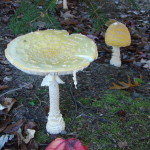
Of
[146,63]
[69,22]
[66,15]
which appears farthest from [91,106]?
[66,15]

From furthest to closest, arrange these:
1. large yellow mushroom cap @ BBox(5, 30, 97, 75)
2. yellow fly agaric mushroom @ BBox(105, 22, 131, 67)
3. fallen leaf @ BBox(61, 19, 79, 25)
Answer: fallen leaf @ BBox(61, 19, 79, 25) → yellow fly agaric mushroom @ BBox(105, 22, 131, 67) → large yellow mushroom cap @ BBox(5, 30, 97, 75)

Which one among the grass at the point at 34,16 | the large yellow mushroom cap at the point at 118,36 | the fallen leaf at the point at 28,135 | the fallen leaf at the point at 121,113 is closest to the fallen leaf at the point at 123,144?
the fallen leaf at the point at 121,113

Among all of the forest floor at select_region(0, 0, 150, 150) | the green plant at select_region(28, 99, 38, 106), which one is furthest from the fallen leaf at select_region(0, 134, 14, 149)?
the green plant at select_region(28, 99, 38, 106)

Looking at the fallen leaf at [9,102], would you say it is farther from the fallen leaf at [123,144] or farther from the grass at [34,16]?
the fallen leaf at [123,144]

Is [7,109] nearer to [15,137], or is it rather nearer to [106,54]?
[15,137]

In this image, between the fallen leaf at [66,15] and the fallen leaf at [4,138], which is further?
the fallen leaf at [66,15]

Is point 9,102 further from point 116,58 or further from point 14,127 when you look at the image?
point 116,58

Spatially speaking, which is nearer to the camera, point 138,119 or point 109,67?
point 138,119

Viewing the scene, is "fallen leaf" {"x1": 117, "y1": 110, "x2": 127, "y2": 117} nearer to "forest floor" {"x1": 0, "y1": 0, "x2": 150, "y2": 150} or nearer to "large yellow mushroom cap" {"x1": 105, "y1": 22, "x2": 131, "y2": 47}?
"forest floor" {"x1": 0, "y1": 0, "x2": 150, "y2": 150}

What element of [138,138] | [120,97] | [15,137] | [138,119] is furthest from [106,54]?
[15,137]
